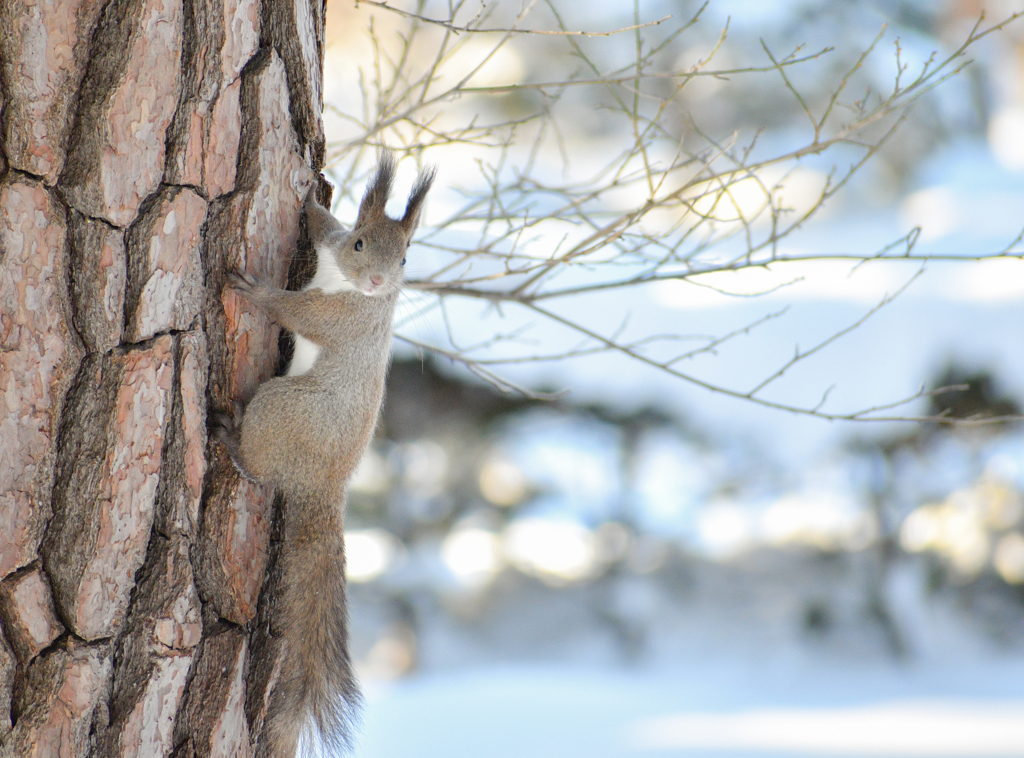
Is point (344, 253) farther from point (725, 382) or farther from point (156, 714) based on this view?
point (725, 382)

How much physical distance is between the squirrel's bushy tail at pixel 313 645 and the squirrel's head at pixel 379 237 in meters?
0.34

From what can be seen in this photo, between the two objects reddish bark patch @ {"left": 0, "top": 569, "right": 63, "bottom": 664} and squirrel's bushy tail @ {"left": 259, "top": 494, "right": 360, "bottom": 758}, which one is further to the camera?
squirrel's bushy tail @ {"left": 259, "top": 494, "right": 360, "bottom": 758}

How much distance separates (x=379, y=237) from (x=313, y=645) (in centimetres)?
56

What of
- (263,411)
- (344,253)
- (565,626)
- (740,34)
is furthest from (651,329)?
(263,411)

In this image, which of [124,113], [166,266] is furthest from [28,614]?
[124,113]

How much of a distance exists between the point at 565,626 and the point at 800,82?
3.02 m

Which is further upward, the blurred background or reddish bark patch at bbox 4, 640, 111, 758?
the blurred background

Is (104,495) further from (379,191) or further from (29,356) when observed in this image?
(379,191)

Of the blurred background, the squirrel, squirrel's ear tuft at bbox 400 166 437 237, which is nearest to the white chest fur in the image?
the squirrel

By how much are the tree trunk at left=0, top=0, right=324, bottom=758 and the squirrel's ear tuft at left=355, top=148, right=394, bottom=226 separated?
10.5 inches

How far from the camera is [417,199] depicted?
1231 millimetres

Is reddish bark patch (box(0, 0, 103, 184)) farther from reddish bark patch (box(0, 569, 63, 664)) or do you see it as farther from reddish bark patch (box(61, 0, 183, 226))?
reddish bark patch (box(0, 569, 63, 664))

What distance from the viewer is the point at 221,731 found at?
0.90 m

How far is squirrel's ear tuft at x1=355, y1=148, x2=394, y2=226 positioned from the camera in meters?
1.20
